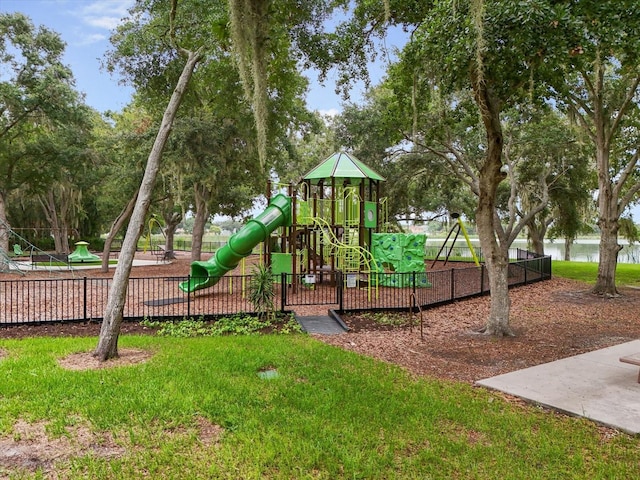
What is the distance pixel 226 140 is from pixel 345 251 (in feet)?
23.4

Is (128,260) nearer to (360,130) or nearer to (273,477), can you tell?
(273,477)

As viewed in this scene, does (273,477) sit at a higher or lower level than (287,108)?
lower

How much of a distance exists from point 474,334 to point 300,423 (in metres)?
5.24

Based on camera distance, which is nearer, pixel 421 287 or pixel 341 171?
pixel 421 287

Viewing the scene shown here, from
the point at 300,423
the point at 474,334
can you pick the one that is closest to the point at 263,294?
the point at 474,334

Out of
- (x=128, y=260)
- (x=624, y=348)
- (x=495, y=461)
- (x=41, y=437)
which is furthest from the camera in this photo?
(x=624, y=348)

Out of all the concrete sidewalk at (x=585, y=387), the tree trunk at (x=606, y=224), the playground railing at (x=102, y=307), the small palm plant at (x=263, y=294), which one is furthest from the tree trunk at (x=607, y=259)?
the small palm plant at (x=263, y=294)

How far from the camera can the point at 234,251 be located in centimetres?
1276

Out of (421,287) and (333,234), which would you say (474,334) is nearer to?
(421,287)

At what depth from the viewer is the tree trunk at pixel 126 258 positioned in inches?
243

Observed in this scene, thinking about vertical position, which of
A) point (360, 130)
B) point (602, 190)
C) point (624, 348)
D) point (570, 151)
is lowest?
point (624, 348)

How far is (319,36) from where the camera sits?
926cm

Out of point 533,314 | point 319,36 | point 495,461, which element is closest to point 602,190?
point 533,314

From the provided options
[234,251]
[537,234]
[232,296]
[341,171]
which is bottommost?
[232,296]
